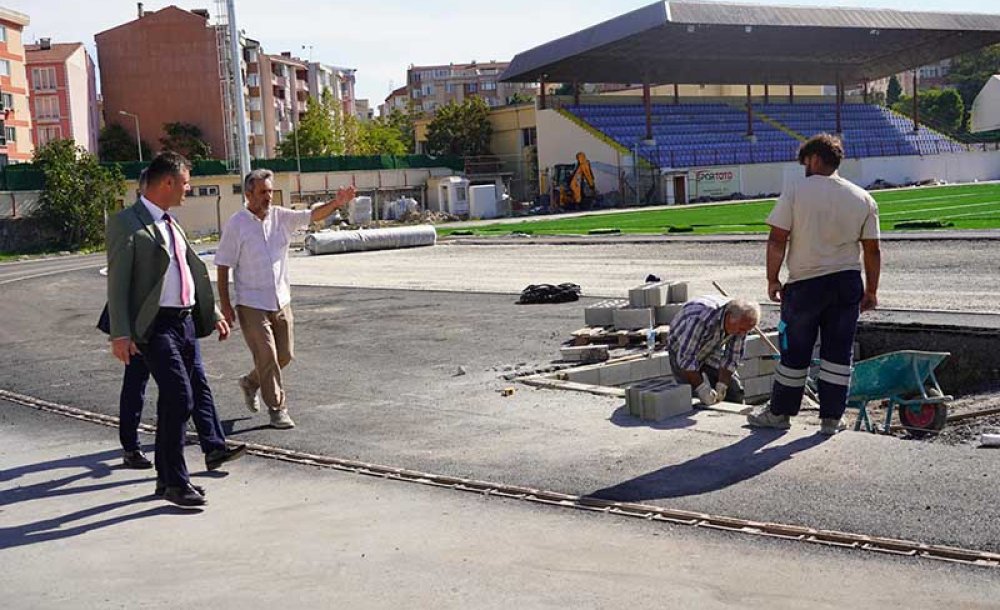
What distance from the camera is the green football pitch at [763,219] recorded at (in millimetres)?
31406

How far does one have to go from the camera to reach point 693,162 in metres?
68.1

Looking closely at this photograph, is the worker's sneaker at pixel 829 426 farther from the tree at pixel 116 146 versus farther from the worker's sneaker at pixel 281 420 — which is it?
the tree at pixel 116 146

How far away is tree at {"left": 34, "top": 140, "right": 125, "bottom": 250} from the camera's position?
60.7m

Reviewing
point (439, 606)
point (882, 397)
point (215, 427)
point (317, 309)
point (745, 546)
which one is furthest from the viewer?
point (317, 309)

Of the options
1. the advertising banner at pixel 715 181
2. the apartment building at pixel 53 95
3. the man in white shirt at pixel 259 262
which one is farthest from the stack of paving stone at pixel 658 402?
the apartment building at pixel 53 95

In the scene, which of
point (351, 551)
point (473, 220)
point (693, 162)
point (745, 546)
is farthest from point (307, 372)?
point (693, 162)

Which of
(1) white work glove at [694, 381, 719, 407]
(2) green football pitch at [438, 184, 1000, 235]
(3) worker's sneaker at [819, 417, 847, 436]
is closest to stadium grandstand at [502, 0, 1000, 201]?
(2) green football pitch at [438, 184, 1000, 235]

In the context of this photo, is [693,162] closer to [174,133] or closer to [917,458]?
[174,133]

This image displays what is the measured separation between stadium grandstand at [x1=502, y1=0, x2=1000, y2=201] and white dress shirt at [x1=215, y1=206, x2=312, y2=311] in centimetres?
5523

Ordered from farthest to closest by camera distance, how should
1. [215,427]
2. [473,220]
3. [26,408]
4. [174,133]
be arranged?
[174,133], [473,220], [26,408], [215,427]

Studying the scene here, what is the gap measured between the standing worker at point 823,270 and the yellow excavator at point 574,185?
5846 centimetres

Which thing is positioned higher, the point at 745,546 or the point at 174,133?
the point at 174,133

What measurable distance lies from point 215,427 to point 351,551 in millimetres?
2132

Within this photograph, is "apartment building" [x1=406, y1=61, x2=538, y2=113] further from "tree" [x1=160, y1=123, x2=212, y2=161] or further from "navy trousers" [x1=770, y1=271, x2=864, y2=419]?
"navy trousers" [x1=770, y1=271, x2=864, y2=419]
